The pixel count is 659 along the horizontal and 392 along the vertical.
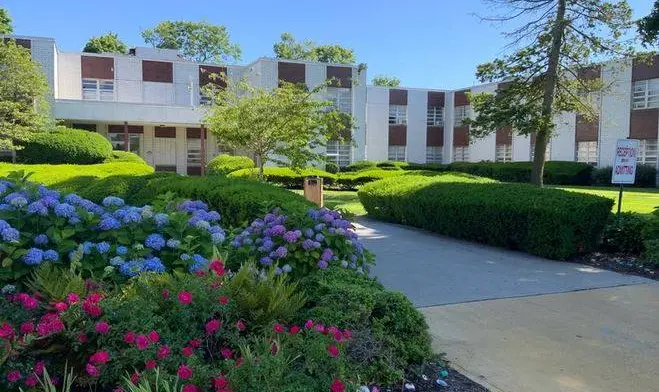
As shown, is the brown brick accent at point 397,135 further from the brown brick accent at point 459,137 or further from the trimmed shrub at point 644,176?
the trimmed shrub at point 644,176

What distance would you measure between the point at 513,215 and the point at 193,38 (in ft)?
207

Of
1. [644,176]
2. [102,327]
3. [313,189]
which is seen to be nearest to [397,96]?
[644,176]

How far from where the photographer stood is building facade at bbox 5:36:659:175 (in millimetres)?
29406

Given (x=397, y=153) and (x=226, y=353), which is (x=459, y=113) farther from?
(x=226, y=353)

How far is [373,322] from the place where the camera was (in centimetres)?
387

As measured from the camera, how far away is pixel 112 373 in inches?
110

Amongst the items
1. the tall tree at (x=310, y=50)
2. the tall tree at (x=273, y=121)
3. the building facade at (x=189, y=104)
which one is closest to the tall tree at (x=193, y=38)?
the tall tree at (x=310, y=50)

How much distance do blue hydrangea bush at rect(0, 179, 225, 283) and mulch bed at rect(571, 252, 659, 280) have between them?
21.6ft

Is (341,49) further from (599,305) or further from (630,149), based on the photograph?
(599,305)

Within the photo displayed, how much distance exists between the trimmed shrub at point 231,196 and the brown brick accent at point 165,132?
84.8ft

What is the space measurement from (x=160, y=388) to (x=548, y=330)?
12.6ft

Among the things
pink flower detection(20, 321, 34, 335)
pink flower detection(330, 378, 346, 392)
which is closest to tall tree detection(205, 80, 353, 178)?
pink flower detection(20, 321, 34, 335)

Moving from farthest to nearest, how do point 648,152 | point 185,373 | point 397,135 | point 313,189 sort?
point 397,135 < point 648,152 < point 313,189 < point 185,373

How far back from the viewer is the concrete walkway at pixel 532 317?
13.4ft
